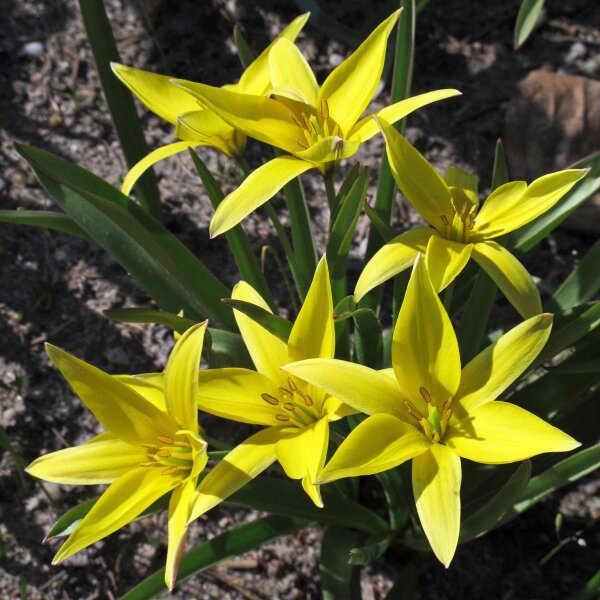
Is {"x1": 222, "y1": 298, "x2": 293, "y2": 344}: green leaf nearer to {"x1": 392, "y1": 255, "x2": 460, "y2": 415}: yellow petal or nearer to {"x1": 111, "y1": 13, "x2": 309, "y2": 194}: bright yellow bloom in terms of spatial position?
{"x1": 392, "y1": 255, "x2": 460, "y2": 415}: yellow petal

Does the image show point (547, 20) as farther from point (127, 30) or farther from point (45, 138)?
point (45, 138)

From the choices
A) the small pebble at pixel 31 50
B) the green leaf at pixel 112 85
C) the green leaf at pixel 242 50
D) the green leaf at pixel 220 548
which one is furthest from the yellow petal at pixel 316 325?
the small pebble at pixel 31 50

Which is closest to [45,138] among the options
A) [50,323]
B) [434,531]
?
[50,323]

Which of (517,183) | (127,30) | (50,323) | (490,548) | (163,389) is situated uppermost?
(127,30)

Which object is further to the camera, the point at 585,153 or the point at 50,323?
the point at 585,153

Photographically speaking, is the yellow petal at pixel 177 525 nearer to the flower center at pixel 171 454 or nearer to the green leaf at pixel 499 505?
the flower center at pixel 171 454

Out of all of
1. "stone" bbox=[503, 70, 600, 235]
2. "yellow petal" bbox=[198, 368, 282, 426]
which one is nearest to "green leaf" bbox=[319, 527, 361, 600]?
"yellow petal" bbox=[198, 368, 282, 426]
